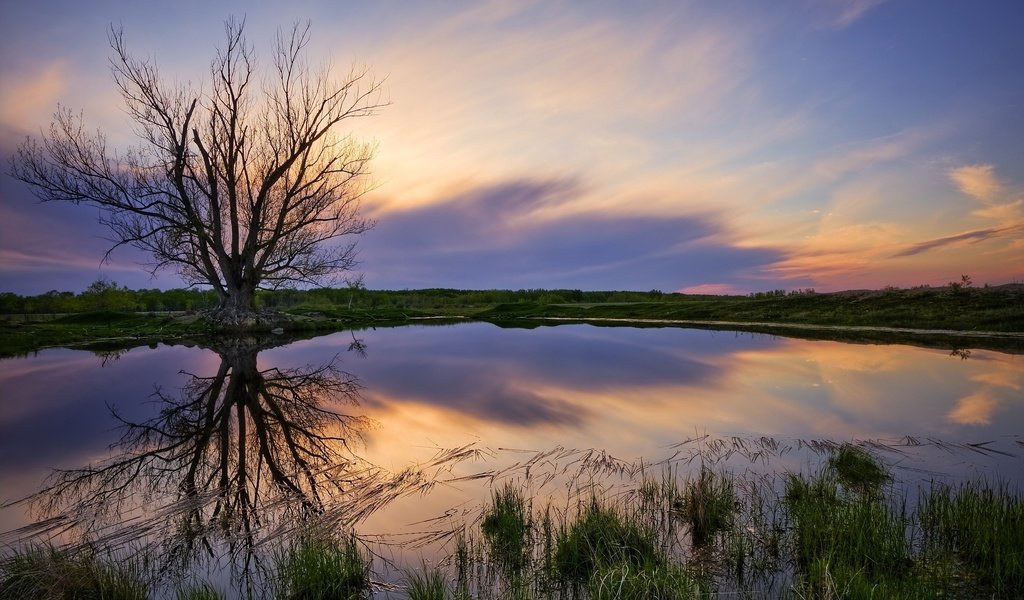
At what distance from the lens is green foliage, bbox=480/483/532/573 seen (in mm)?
4426

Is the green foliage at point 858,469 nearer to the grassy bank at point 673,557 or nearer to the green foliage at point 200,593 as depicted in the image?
the grassy bank at point 673,557

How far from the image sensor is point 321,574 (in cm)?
389

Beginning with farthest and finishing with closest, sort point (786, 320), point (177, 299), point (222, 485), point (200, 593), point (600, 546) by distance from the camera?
1. point (177, 299)
2. point (786, 320)
3. point (222, 485)
4. point (600, 546)
5. point (200, 593)

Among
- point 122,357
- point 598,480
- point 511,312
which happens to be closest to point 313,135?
point 122,357

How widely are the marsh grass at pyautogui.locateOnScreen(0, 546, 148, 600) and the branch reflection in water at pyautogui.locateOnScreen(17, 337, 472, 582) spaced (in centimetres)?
42

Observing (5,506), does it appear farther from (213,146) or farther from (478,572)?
(213,146)

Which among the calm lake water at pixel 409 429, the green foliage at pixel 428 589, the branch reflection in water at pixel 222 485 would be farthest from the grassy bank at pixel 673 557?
the calm lake water at pixel 409 429

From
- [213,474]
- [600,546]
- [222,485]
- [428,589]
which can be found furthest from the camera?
[213,474]

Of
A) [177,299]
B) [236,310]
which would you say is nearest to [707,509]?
[236,310]

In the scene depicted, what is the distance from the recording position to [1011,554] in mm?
3893

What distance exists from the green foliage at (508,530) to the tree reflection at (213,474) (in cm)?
198

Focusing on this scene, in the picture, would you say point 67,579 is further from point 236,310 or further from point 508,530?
point 236,310

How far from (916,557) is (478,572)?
3.86 metres

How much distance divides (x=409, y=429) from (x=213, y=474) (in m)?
3.50
